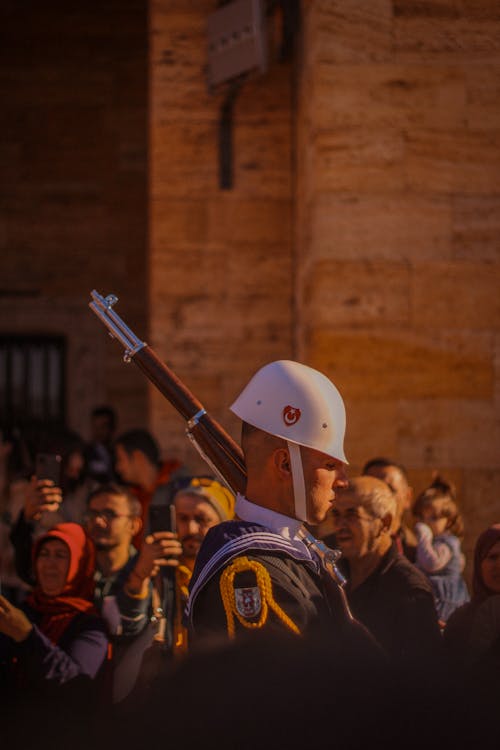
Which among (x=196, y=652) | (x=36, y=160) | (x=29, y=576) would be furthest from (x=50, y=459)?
(x=36, y=160)

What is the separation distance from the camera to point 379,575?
437 cm

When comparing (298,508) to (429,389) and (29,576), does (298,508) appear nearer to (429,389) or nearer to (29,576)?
(29,576)

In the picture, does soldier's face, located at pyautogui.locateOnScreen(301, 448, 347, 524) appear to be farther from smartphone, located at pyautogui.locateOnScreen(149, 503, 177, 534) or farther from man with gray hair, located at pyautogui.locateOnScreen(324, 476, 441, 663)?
smartphone, located at pyautogui.locateOnScreen(149, 503, 177, 534)

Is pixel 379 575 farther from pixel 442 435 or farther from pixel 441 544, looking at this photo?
pixel 442 435

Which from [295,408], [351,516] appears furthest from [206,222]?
[295,408]

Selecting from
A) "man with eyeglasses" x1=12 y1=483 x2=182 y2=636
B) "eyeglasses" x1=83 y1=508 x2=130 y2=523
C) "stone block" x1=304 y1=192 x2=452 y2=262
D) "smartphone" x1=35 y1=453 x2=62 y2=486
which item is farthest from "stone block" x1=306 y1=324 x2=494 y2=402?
"smartphone" x1=35 y1=453 x2=62 y2=486

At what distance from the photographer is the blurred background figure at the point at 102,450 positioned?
293 inches

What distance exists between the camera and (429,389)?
647 cm

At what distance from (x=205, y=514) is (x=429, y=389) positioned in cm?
194

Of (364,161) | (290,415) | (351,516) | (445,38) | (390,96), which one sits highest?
(445,38)

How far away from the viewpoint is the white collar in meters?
2.75

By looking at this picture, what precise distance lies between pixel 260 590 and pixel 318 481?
36 cm

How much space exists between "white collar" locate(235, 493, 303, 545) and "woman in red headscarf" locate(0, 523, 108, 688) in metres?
1.45

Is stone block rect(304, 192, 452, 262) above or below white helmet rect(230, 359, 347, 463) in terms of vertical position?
above
